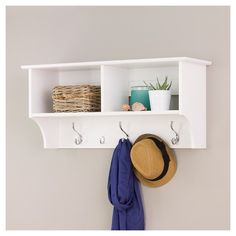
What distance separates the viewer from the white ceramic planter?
3.04m

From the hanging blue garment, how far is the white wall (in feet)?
0.21

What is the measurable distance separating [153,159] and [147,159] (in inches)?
1.0

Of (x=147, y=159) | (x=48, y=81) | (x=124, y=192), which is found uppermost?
(x=48, y=81)

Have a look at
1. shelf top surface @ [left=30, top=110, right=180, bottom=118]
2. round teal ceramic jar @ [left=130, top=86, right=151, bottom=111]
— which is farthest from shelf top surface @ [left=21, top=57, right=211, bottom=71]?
shelf top surface @ [left=30, top=110, right=180, bottom=118]

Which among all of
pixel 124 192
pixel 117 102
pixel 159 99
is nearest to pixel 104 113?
pixel 117 102

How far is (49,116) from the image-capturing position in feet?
10.6

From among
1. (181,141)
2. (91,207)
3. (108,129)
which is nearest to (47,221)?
(91,207)

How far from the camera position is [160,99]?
9.97 feet

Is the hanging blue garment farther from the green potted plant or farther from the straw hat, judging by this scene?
the green potted plant

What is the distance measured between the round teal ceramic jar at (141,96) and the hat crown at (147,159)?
0.16 metres

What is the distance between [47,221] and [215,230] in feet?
2.73

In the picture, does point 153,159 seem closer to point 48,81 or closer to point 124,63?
point 124,63

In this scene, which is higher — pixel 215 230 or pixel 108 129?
pixel 108 129
